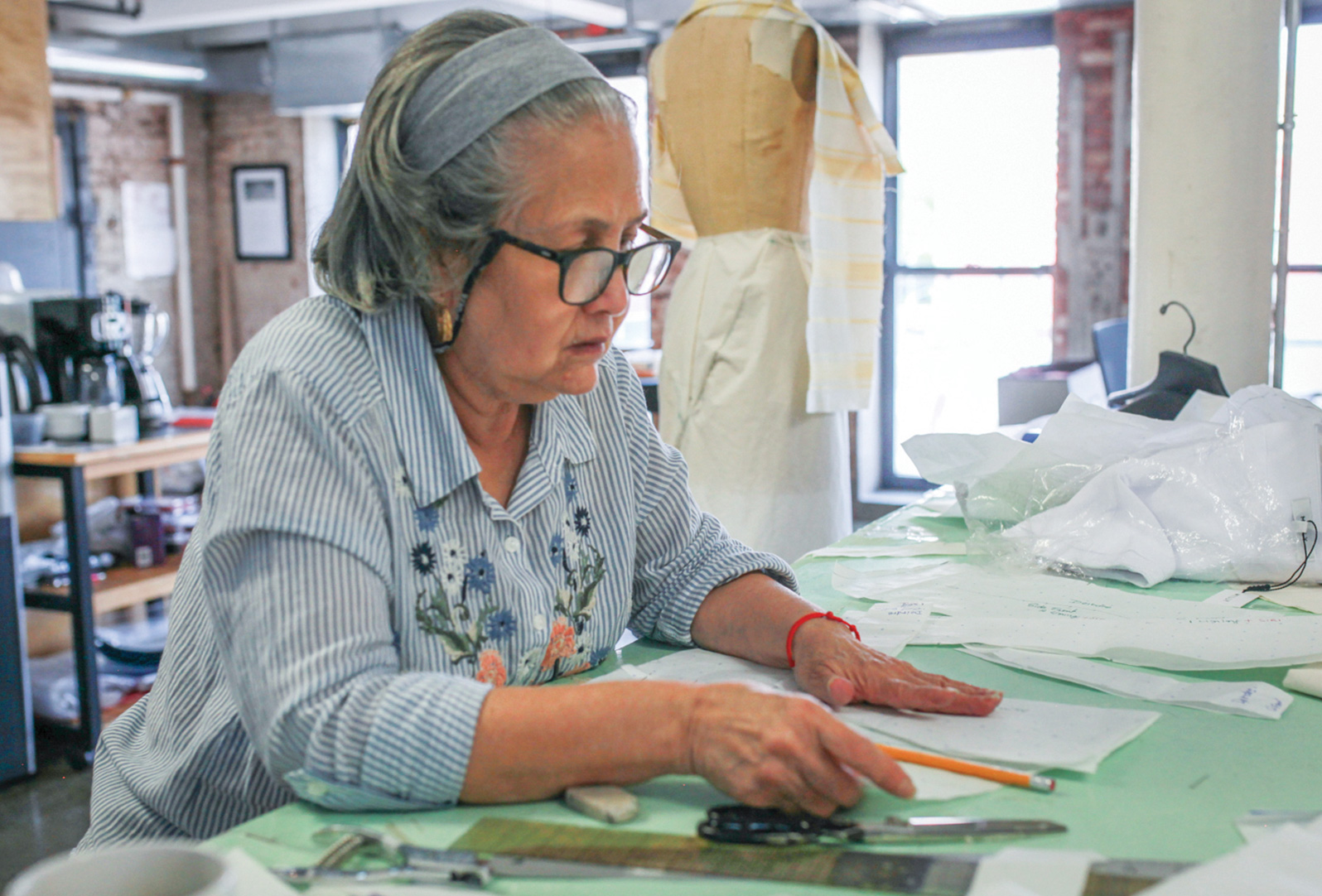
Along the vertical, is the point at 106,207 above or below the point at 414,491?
above

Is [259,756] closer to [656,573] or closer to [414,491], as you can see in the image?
[414,491]

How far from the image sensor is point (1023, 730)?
1033 millimetres

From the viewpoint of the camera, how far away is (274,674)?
920 mm

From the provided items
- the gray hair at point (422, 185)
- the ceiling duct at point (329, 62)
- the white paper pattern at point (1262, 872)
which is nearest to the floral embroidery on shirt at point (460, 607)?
the gray hair at point (422, 185)

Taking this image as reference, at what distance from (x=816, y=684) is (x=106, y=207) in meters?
7.18

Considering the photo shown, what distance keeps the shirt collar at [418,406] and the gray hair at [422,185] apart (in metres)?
0.02

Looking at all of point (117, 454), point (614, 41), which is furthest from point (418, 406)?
point (614, 41)

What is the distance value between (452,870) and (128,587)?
3106 mm

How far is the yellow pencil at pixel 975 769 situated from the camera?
0.92 m

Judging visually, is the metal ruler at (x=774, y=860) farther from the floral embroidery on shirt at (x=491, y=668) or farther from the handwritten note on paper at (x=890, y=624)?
the handwritten note on paper at (x=890, y=624)

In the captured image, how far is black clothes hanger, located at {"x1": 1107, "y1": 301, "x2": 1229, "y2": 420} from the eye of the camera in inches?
85.4

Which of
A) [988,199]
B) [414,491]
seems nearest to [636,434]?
[414,491]

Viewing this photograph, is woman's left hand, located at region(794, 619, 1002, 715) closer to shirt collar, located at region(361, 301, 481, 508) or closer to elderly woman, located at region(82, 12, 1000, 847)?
elderly woman, located at region(82, 12, 1000, 847)

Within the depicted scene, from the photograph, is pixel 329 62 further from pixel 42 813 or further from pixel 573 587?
pixel 573 587
